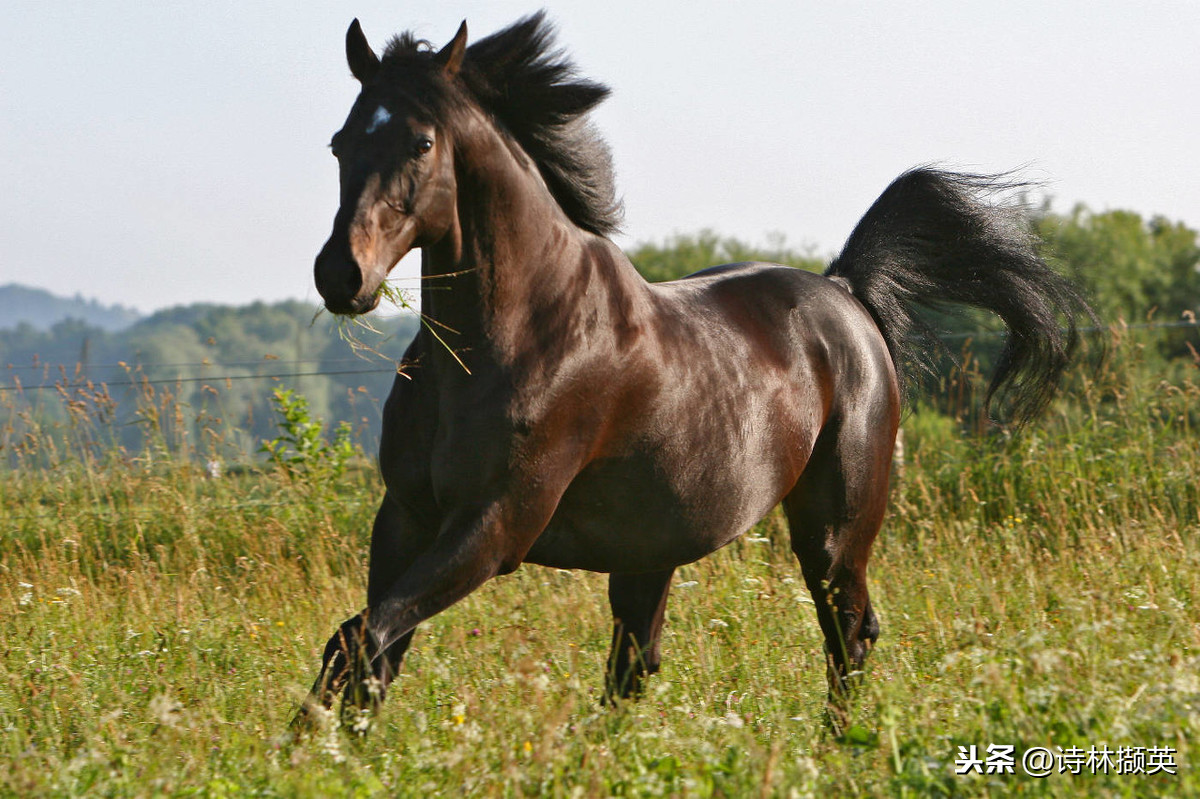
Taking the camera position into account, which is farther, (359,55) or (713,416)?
(713,416)

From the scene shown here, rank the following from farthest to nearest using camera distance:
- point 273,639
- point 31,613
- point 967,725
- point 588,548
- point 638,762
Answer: point 31,613
point 273,639
point 588,548
point 967,725
point 638,762

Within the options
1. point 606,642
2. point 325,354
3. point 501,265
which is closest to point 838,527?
point 606,642

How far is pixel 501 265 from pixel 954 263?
8.76 ft

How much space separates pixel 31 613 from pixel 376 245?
346cm

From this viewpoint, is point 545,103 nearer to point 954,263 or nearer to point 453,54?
point 453,54

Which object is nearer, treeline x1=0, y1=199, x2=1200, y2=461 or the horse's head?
the horse's head

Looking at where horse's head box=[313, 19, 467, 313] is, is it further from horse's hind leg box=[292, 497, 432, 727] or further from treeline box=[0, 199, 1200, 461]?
horse's hind leg box=[292, 497, 432, 727]

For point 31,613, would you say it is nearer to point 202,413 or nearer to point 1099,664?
point 202,413

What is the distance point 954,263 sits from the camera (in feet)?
17.3

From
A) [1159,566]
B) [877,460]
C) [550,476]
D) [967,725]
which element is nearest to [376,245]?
[550,476]

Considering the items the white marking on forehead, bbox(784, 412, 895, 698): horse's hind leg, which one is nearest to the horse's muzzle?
the white marking on forehead

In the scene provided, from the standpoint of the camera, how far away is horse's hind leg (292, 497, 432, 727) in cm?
317

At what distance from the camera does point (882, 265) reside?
5.21m

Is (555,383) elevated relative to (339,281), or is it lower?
lower
